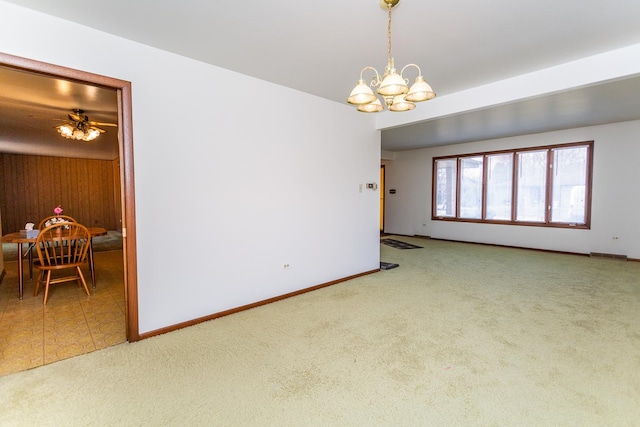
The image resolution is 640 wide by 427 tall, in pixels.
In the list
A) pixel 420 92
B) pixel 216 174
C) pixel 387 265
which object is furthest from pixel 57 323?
pixel 387 265

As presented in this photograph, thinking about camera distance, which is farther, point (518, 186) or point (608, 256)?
point (518, 186)

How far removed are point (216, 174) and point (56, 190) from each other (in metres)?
9.00

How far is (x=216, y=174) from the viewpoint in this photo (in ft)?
9.84

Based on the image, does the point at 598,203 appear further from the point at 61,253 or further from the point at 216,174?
the point at 61,253

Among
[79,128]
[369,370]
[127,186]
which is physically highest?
[79,128]

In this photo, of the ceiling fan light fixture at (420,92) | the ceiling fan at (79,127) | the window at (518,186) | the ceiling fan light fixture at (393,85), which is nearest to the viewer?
the ceiling fan light fixture at (393,85)

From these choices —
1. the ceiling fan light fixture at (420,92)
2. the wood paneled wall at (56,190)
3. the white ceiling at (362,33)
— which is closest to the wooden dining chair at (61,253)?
the white ceiling at (362,33)

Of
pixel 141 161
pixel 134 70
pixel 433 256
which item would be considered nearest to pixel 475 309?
pixel 433 256

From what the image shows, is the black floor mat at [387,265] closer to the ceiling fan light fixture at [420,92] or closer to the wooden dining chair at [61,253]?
the ceiling fan light fixture at [420,92]

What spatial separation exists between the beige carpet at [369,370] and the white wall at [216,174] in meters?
0.43

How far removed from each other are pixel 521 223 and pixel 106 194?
39.2ft

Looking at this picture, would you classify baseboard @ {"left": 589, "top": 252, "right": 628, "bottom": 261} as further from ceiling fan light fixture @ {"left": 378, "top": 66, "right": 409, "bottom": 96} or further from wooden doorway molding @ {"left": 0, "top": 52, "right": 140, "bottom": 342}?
wooden doorway molding @ {"left": 0, "top": 52, "right": 140, "bottom": 342}

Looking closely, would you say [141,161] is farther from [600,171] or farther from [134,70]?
[600,171]

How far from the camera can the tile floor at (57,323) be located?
2343 millimetres
